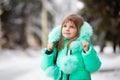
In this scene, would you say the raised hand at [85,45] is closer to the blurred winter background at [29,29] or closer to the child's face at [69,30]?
the child's face at [69,30]

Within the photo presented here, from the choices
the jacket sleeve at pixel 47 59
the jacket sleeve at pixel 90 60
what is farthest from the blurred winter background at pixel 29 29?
the jacket sleeve at pixel 90 60

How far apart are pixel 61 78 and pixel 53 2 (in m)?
29.7

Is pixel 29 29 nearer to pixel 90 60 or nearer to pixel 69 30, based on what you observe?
pixel 69 30

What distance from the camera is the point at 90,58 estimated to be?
4.37m

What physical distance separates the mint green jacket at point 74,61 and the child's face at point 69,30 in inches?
2.9

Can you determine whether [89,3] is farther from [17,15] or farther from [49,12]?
[49,12]

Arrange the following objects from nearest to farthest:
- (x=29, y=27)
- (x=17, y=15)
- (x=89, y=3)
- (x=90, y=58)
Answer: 1. (x=90, y=58)
2. (x=89, y=3)
3. (x=17, y=15)
4. (x=29, y=27)

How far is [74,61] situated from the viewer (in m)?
4.46

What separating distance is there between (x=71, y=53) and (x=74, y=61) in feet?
0.41

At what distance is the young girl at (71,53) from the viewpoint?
14.5 ft

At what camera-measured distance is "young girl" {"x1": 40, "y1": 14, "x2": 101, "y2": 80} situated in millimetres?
4418

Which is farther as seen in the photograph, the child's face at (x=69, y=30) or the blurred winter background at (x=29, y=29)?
the blurred winter background at (x=29, y=29)

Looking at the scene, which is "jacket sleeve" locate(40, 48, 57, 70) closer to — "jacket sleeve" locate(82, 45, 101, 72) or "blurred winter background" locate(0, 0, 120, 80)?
"jacket sleeve" locate(82, 45, 101, 72)

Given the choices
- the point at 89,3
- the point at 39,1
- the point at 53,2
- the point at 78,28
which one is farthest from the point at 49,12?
the point at 78,28
